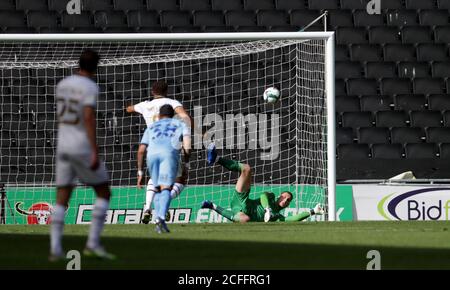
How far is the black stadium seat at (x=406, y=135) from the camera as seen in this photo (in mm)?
21094

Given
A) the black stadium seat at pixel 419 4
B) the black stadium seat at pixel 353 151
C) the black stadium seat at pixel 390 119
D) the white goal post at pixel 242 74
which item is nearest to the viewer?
the white goal post at pixel 242 74

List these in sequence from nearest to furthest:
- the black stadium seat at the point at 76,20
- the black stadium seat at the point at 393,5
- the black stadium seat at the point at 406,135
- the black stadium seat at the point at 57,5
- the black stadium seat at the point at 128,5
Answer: the black stadium seat at the point at 406,135 → the black stadium seat at the point at 76,20 → the black stadium seat at the point at 57,5 → the black stadium seat at the point at 128,5 → the black stadium seat at the point at 393,5

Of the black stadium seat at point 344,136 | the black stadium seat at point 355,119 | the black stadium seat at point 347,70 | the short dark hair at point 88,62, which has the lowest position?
the short dark hair at point 88,62

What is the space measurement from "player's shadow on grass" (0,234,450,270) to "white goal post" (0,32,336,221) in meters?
6.01

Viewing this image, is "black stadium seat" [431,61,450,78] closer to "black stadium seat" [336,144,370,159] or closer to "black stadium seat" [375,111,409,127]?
"black stadium seat" [375,111,409,127]

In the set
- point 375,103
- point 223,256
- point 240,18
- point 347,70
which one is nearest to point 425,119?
point 375,103

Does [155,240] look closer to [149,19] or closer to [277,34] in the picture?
[277,34]

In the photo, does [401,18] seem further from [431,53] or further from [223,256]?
[223,256]

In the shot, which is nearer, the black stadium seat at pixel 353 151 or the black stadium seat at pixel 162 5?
the black stadium seat at pixel 353 151

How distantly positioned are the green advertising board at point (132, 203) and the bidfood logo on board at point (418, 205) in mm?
582

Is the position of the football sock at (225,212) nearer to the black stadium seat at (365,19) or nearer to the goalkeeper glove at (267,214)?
the goalkeeper glove at (267,214)

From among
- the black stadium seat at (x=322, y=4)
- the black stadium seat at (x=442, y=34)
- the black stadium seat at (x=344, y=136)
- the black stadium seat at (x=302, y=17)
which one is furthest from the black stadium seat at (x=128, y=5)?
the black stadium seat at (x=442, y=34)

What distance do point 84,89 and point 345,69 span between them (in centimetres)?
1539
